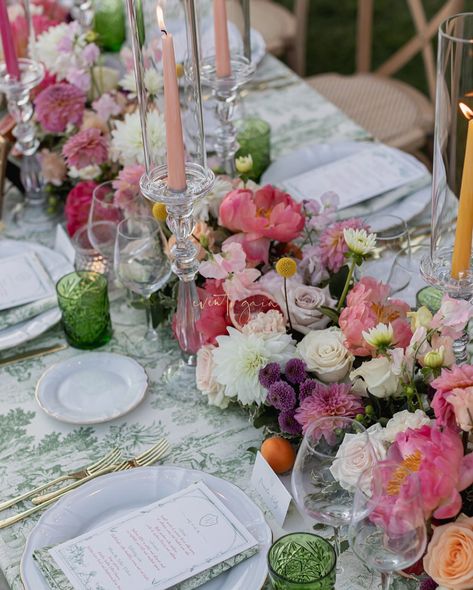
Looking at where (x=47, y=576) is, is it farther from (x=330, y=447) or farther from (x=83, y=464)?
(x=330, y=447)

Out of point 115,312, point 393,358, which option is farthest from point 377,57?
point 393,358

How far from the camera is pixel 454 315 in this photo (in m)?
1.19

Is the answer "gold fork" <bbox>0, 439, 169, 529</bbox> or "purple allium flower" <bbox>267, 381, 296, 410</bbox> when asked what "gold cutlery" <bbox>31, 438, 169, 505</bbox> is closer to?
"gold fork" <bbox>0, 439, 169, 529</bbox>

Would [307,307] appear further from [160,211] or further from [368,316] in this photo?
[160,211]

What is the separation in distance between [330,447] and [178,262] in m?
0.40

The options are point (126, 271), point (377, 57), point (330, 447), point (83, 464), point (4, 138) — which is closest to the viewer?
point (330, 447)

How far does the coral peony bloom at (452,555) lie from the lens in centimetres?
102

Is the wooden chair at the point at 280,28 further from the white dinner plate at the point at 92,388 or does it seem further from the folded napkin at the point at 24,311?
the white dinner plate at the point at 92,388

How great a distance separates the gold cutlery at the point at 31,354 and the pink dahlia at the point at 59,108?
1.74 feet

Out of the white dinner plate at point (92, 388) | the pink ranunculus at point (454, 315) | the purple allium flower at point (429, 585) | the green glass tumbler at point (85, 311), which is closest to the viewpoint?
the purple allium flower at point (429, 585)

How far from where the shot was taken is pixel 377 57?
438 cm

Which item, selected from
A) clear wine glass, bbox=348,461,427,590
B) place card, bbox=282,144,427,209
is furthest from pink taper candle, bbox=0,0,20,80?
clear wine glass, bbox=348,461,427,590

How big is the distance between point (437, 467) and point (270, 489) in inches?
11.3

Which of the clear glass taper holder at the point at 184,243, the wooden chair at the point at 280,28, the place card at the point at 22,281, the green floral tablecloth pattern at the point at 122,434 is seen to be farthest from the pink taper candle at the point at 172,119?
the wooden chair at the point at 280,28
